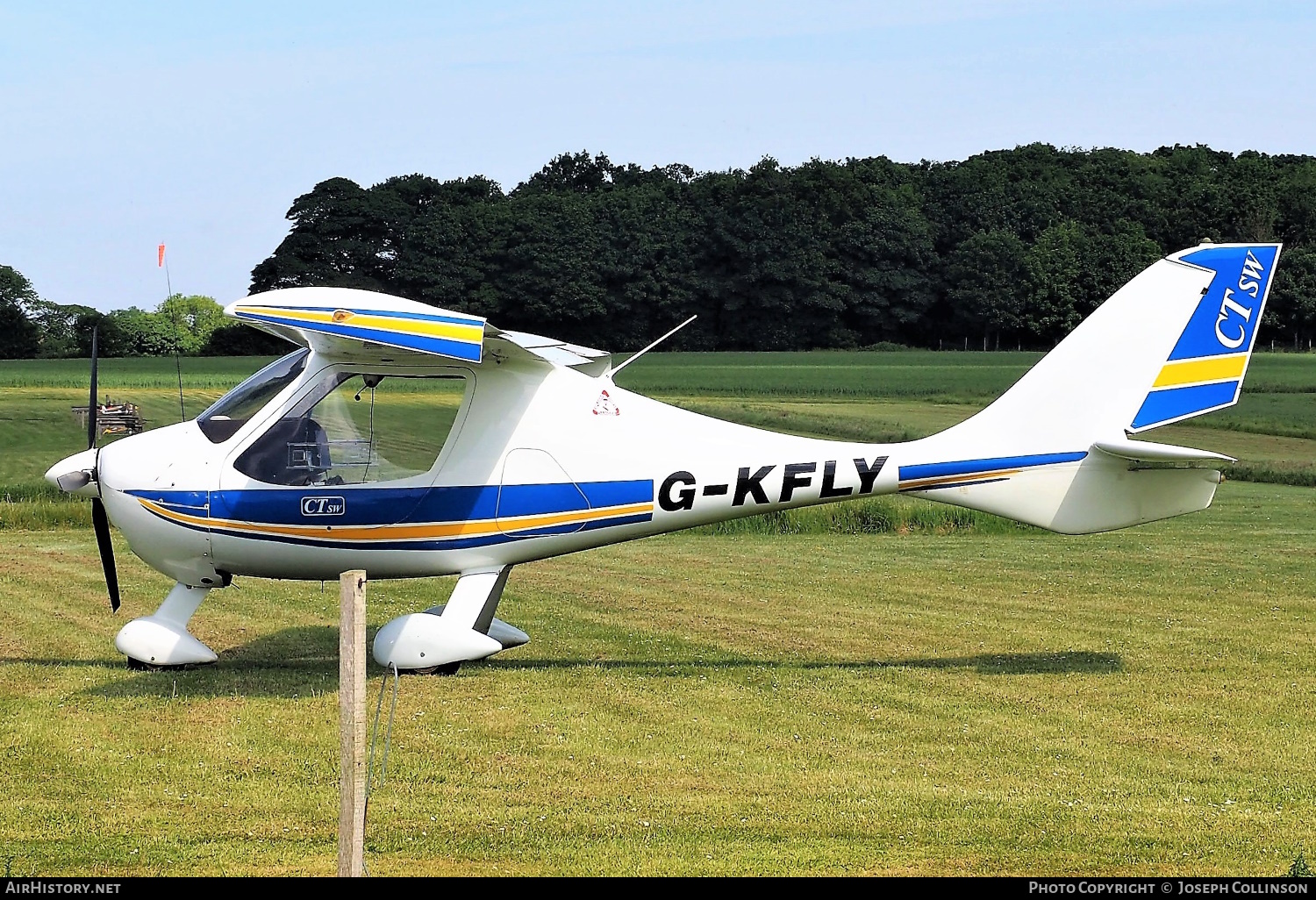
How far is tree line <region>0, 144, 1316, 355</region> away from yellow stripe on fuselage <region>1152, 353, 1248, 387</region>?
2019 inches

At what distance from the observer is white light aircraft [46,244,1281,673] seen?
10.2 metres

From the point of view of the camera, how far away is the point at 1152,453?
10.1 metres

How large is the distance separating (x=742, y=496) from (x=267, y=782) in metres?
4.27

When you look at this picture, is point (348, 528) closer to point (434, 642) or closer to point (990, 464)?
point (434, 642)

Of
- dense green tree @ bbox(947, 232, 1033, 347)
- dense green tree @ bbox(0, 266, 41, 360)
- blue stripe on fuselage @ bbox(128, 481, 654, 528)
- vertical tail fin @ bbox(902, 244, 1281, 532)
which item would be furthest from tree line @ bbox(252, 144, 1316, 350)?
blue stripe on fuselage @ bbox(128, 481, 654, 528)

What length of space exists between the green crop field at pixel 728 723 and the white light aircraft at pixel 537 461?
983mm

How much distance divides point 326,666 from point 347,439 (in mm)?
1867

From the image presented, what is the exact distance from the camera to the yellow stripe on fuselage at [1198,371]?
412 inches

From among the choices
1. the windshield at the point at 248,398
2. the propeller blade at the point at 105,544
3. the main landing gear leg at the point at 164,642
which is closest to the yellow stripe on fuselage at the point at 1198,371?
the windshield at the point at 248,398

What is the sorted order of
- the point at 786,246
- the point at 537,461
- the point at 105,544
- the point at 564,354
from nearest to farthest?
1. the point at 537,461
2. the point at 105,544
3. the point at 564,354
4. the point at 786,246

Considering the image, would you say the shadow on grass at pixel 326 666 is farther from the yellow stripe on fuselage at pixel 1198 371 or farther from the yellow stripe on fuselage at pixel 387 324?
the yellow stripe on fuselage at pixel 387 324

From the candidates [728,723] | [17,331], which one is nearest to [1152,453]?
[728,723]

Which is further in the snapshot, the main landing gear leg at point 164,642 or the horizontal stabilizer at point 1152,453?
the main landing gear leg at point 164,642

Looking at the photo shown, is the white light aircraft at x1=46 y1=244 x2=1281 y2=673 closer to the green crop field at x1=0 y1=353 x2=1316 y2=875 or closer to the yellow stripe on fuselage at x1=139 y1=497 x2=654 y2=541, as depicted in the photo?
the yellow stripe on fuselage at x1=139 y1=497 x2=654 y2=541
